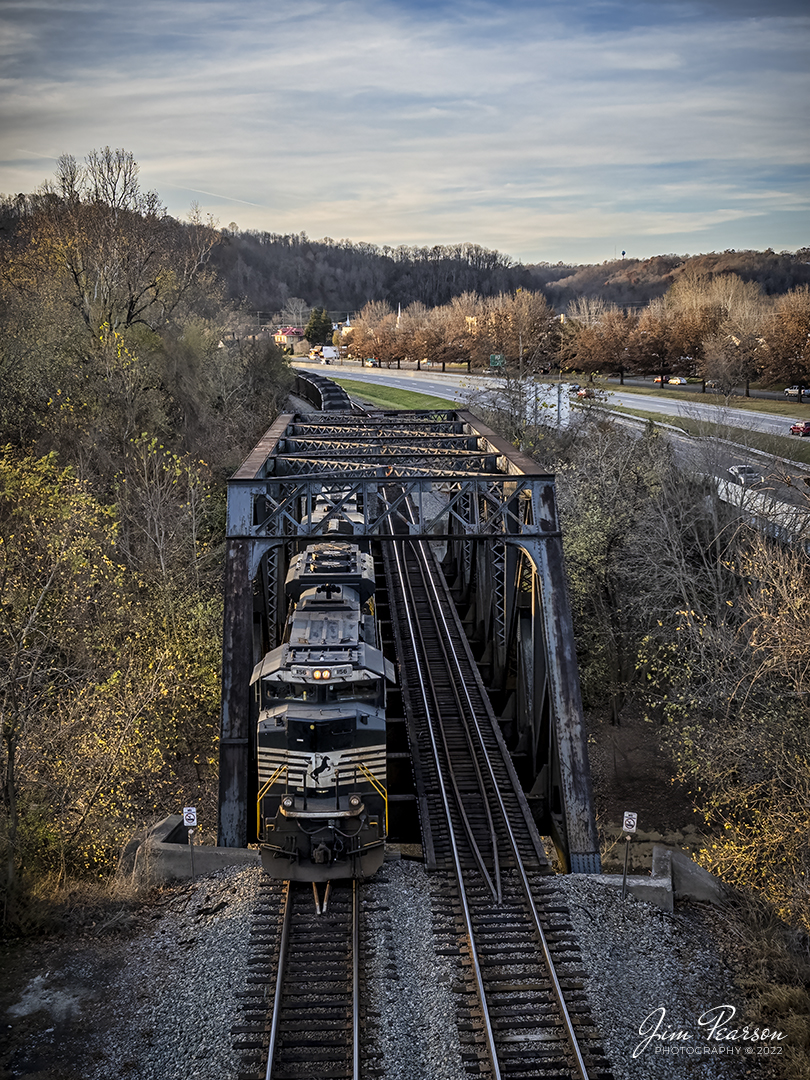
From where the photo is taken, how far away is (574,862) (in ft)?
54.2

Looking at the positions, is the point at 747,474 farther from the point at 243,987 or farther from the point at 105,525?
the point at 243,987

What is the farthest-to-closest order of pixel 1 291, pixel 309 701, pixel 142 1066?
pixel 1 291 → pixel 309 701 → pixel 142 1066

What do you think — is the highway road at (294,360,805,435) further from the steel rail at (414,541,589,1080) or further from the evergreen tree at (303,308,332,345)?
the steel rail at (414,541,589,1080)

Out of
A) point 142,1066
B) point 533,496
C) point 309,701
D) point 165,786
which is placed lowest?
point 165,786

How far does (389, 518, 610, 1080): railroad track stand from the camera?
38.0 feet

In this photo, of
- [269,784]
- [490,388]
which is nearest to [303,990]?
[269,784]

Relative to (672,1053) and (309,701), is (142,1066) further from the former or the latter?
(672,1053)

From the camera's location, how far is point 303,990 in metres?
12.6

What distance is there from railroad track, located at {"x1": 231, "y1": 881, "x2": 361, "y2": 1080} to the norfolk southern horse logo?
2.07 meters

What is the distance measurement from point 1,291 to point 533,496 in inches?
1397

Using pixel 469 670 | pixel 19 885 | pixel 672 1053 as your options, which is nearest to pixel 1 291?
pixel 469 670

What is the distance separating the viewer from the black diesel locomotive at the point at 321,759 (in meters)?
14.5

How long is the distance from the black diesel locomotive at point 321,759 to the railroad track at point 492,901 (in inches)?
91.9

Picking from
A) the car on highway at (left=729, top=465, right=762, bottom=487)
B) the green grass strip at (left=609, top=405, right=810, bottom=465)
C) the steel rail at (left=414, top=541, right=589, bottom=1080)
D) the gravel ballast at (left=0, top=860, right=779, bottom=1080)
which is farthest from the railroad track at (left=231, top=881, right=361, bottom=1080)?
the green grass strip at (left=609, top=405, right=810, bottom=465)
